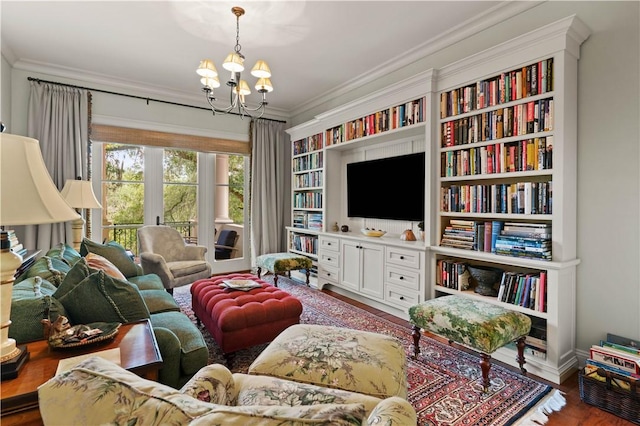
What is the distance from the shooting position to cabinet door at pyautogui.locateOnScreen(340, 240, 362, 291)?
371 centimetres

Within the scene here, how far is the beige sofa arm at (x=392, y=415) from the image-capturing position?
0.71 m

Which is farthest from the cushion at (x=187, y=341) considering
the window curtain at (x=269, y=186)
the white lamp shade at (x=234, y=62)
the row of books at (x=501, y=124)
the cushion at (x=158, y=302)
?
the window curtain at (x=269, y=186)

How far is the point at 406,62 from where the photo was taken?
350 centimetres

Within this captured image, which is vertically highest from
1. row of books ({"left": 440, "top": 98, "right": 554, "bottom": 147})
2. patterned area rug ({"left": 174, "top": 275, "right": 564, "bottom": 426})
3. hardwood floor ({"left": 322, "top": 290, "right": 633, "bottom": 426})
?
row of books ({"left": 440, "top": 98, "right": 554, "bottom": 147})

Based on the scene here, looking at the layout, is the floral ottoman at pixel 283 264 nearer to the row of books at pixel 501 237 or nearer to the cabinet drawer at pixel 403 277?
the cabinet drawer at pixel 403 277

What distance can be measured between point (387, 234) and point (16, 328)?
3.28m

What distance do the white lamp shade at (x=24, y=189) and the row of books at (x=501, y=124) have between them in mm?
2722

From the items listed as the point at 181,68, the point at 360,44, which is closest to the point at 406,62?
the point at 360,44

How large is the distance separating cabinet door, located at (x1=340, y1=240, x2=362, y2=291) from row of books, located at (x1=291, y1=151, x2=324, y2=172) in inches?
50.3

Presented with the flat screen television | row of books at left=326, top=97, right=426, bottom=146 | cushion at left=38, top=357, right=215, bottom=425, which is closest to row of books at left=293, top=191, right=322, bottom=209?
the flat screen television

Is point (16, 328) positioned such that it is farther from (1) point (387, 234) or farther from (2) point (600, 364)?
(1) point (387, 234)

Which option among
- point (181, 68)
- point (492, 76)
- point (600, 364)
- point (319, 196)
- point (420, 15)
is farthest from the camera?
point (319, 196)

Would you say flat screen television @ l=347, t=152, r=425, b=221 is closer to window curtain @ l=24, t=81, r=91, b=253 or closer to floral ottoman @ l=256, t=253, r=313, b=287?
floral ottoman @ l=256, t=253, r=313, b=287

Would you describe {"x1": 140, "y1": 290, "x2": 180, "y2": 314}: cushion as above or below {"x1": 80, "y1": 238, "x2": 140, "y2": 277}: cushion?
below
